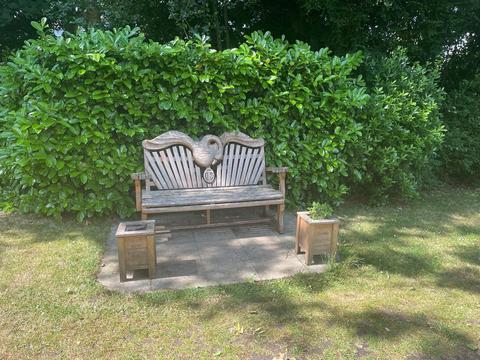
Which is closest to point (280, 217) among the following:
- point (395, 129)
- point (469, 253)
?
point (469, 253)

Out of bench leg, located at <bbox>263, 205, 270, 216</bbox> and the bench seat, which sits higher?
the bench seat

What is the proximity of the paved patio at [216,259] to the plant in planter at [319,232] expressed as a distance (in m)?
0.15

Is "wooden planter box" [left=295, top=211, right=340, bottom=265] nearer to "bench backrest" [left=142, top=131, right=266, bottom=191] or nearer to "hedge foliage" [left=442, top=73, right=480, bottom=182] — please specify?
"bench backrest" [left=142, top=131, right=266, bottom=191]

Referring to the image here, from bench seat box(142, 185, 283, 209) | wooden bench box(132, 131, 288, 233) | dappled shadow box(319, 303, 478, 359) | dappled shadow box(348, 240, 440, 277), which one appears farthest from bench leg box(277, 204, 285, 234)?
dappled shadow box(319, 303, 478, 359)

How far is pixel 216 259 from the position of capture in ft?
12.3

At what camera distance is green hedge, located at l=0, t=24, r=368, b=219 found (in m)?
4.27

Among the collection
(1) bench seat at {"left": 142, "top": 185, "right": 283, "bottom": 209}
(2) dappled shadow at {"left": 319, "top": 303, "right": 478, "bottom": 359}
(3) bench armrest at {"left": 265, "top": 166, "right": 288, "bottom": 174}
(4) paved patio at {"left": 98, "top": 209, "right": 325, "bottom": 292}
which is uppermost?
(3) bench armrest at {"left": 265, "top": 166, "right": 288, "bottom": 174}

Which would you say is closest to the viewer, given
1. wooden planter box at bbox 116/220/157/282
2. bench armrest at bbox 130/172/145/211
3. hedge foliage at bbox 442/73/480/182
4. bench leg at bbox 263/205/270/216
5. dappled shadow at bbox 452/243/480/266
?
wooden planter box at bbox 116/220/157/282

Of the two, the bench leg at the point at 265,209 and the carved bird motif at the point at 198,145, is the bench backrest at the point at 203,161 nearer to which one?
the carved bird motif at the point at 198,145

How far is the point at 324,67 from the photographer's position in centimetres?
500

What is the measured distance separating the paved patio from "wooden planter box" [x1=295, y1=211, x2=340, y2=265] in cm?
14

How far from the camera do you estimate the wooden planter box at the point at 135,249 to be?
123 inches

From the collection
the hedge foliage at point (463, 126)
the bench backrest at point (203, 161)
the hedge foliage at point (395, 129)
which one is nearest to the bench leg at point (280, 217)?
the bench backrest at point (203, 161)

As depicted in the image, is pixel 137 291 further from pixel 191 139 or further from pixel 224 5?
pixel 224 5
